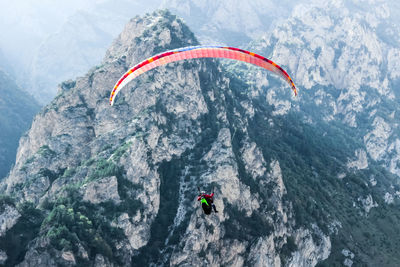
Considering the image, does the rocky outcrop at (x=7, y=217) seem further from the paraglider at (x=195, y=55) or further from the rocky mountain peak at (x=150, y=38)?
the rocky mountain peak at (x=150, y=38)

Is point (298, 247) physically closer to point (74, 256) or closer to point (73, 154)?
point (74, 256)

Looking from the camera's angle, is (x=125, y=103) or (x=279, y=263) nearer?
(x=279, y=263)

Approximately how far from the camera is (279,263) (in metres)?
111

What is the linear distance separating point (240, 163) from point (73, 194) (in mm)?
57206

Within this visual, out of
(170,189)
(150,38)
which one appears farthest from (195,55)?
(150,38)

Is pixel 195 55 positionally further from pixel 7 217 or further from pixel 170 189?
pixel 170 189

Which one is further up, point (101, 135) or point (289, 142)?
point (289, 142)

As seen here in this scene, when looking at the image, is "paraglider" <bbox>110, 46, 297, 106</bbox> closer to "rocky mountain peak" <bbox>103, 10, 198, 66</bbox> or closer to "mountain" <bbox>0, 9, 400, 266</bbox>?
"mountain" <bbox>0, 9, 400, 266</bbox>

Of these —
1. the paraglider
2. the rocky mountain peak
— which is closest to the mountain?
the rocky mountain peak

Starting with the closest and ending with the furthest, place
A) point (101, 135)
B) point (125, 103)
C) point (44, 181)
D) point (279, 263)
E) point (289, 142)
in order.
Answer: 1. point (279, 263)
2. point (44, 181)
3. point (101, 135)
4. point (125, 103)
5. point (289, 142)

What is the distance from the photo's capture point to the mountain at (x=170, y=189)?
3681 inches

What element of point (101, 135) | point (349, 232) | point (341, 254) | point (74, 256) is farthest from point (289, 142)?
point (74, 256)

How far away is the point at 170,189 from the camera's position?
4633 inches

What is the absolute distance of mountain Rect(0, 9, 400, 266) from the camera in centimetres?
9350
